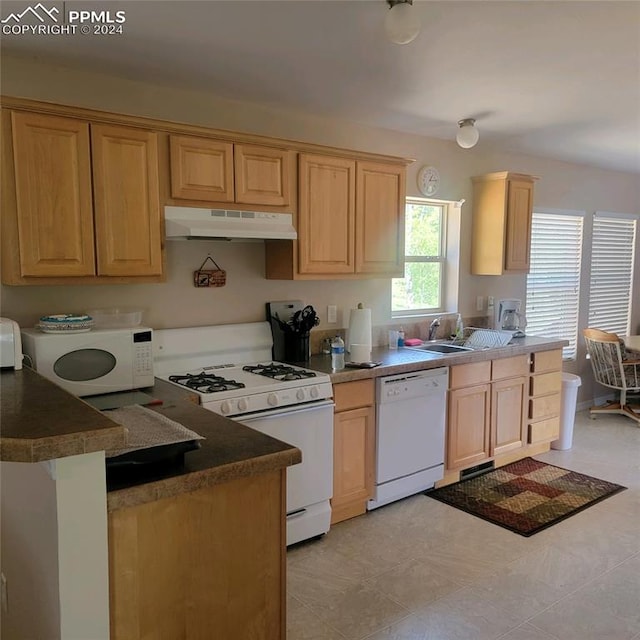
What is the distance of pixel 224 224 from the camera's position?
283cm

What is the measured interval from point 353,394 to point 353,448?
320 millimetres

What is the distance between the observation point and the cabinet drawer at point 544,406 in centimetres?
428

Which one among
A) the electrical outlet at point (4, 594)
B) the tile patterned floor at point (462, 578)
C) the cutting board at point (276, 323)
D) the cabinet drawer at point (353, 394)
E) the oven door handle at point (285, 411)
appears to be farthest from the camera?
the cutting board at point (276, 323)

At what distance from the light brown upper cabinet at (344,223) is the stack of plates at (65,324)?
1203mm

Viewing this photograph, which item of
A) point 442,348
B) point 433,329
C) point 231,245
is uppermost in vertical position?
point 231,245

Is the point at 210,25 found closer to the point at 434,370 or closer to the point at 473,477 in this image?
the point at 434,370

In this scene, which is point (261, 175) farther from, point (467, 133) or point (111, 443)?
point (111, 443)

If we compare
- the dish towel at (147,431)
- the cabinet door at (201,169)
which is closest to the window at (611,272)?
the cabinet door at (201,169)

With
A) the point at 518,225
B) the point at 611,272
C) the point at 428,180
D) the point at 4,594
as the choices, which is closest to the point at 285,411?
the point at 4,594

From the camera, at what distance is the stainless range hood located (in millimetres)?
2711

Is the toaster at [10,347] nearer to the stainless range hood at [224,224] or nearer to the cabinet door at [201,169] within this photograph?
the stainless range hood at [224,224]

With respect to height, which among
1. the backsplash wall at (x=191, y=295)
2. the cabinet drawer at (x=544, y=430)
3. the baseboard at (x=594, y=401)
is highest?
the backsplash wall at (x=191, y=295)

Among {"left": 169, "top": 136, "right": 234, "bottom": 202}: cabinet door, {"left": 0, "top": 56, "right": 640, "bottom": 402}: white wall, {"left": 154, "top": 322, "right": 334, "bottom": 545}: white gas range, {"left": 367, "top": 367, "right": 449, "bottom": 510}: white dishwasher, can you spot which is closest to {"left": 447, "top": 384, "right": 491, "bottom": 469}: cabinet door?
{"left": 367, "top": 367, "right": 449, "bottom": 510}: white dishwasher

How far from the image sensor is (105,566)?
4.33 feet
